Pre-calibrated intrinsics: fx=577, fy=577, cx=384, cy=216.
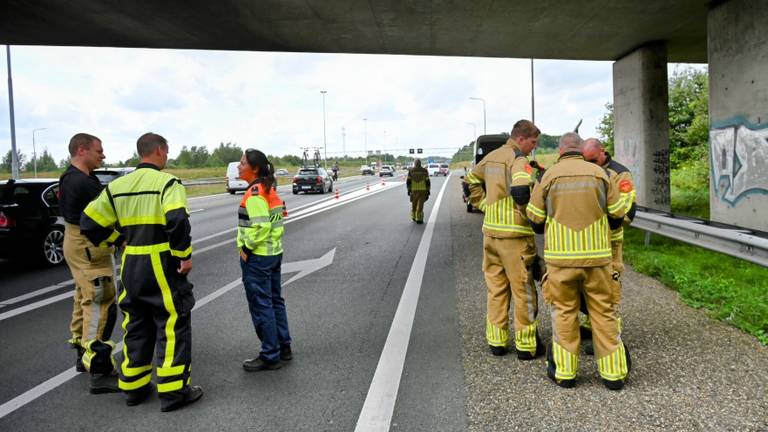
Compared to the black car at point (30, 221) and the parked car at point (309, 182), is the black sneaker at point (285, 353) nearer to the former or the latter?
the black car at point (30, 221)

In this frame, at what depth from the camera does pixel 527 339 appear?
4.74 metres

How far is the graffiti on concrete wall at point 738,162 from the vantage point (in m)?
9.51

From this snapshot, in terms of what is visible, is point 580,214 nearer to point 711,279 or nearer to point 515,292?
point 515,292

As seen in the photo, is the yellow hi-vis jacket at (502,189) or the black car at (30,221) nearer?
the yellow hi-vis jacket at (502,189)

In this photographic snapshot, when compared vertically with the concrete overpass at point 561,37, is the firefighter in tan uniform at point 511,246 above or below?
below

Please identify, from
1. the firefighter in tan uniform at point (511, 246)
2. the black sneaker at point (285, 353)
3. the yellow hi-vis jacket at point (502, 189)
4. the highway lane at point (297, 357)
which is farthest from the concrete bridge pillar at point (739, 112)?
the black sneaker at point (285, 353)

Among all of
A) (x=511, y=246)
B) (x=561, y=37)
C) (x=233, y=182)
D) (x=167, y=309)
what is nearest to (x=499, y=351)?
(x=511, y=246)

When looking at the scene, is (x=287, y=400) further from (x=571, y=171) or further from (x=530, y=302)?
(x=571, y=171)

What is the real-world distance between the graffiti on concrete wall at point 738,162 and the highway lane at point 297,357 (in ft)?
17.5

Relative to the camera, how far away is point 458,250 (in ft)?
35.3

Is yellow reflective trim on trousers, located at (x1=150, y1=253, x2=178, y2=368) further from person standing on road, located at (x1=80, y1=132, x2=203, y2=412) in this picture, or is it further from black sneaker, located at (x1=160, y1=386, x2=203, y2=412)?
black sneaker, located at (x1=160, y1=386, x2=203, y2=412)

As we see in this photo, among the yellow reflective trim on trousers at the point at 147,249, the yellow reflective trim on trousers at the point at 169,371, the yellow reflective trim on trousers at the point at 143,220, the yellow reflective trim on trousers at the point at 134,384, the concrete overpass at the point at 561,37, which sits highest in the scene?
the concrete overpass at the point at 561,37

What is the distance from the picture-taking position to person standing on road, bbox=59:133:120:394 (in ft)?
15.0

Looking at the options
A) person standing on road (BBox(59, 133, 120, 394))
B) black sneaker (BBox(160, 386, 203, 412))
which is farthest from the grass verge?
person standing on road (BBox(59, 133, 120, 394))
